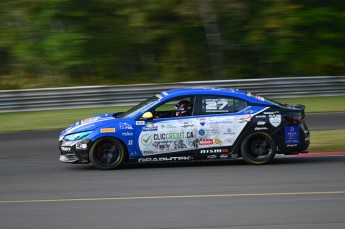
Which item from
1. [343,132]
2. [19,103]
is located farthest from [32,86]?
[343,132]

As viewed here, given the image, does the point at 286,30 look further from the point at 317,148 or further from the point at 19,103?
the point at 317,148

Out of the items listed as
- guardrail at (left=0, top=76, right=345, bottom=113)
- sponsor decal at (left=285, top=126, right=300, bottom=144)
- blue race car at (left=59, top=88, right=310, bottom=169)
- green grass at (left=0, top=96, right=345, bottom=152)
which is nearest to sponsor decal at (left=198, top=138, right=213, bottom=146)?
blue race car at (left=59, top=88, right=310, bottom=169)

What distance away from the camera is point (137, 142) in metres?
12.1

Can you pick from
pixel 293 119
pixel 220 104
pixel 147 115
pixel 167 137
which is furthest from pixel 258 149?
pixel 147 115

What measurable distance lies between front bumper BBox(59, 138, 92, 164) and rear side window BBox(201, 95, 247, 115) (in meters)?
2.24

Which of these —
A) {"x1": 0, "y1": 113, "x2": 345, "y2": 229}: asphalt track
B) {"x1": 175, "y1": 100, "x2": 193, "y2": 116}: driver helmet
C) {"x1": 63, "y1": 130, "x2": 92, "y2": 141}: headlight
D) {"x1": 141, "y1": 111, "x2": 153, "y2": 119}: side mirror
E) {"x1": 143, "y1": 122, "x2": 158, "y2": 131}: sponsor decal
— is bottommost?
{"x1": 0, "y1": 113, "x2": 345, "y2": 229}: asphalt track

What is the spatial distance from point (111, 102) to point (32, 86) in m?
5.85

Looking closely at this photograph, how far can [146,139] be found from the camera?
39.7 feet

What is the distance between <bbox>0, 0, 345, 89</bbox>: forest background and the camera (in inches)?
1035

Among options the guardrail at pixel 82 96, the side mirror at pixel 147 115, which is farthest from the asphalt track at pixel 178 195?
the guardrail at pixel 82 96

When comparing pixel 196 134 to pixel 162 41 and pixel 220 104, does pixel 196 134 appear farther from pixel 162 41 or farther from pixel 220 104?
pixel 162 41

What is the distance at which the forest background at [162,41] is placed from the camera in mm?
26297

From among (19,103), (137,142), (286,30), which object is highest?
(286,30)

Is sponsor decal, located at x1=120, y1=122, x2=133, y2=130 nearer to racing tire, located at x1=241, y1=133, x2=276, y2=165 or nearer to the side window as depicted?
the side window
